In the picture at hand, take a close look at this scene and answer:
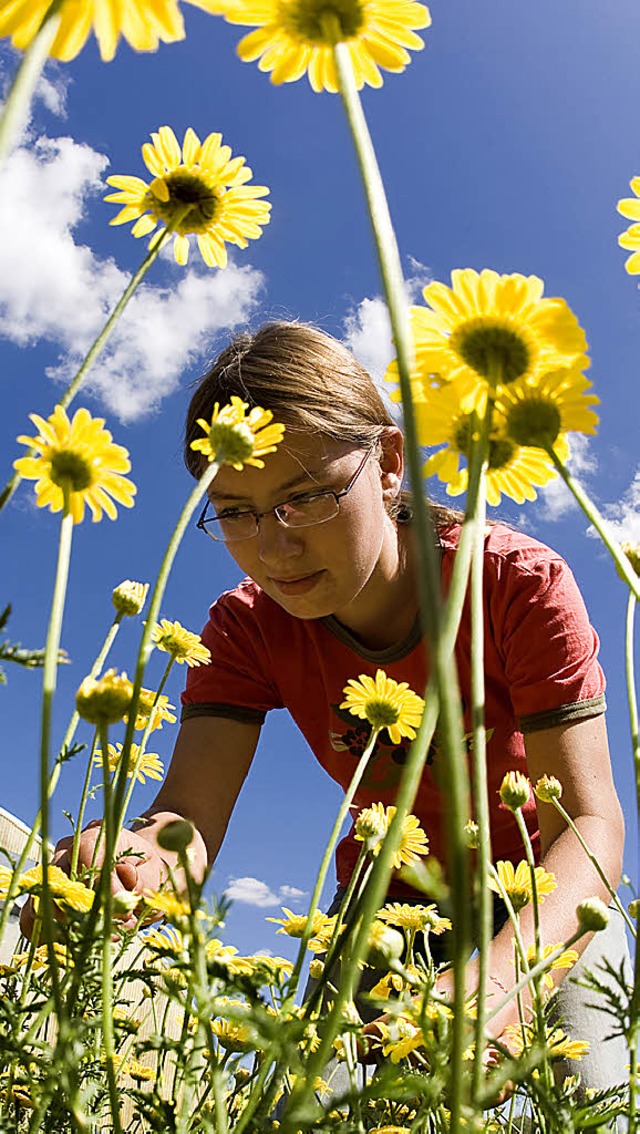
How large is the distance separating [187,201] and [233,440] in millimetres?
242

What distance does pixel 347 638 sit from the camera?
1987mm

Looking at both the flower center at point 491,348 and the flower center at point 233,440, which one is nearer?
the flower center at point 491,348

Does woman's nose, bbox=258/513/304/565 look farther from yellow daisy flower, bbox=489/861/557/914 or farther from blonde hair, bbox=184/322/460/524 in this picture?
yellow daisy flower, bbox=489/861/557/914

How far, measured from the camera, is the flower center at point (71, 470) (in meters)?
0.59

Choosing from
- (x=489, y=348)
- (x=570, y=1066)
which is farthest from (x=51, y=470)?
(x=570, y=1066)

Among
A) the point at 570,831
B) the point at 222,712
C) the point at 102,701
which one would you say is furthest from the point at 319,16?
the point at 222,712

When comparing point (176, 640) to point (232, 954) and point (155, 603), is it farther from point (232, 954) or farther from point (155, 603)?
point (155, 603)

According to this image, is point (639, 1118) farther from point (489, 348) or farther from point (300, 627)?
point (300, 627)

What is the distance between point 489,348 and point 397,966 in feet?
1.27

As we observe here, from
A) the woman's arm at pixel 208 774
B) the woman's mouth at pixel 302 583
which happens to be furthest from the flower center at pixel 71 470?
the woman's arm at pixel 208 774

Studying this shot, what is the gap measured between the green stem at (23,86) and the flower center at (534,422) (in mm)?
291

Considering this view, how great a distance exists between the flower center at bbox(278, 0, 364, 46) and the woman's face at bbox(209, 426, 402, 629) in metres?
1.05

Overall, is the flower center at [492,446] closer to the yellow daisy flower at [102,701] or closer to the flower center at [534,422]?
the flower center at [534,422]

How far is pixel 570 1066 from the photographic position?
182 centimetres
